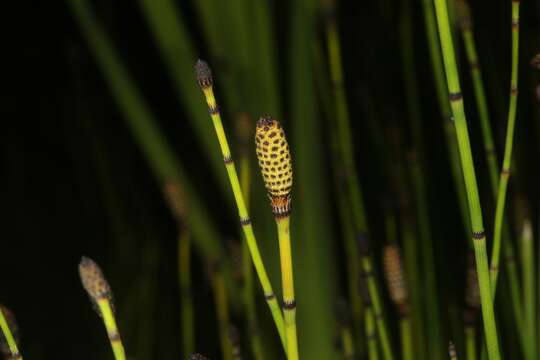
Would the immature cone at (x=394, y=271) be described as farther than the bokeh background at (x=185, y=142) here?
No

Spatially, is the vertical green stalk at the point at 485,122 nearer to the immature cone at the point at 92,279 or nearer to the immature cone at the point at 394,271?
the immature cone at the point at 394,271

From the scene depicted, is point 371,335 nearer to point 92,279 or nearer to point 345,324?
point 345,324

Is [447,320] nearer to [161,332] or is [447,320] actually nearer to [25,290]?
[161,332]

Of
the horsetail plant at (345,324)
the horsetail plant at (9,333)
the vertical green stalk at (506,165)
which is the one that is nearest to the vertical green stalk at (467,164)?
the vertical green stalk at (506,165)

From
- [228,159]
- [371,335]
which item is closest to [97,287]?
[228,159]

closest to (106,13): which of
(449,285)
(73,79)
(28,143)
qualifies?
(73,79)

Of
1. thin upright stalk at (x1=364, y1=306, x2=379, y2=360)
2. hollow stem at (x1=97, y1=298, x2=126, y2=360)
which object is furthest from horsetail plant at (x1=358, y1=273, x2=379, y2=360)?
hollow stem at (x1=97, y1=298, x2=126, y2=360)

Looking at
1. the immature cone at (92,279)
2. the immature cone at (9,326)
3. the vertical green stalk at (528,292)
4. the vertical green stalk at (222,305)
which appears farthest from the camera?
the vertical green stalk at (222,305)

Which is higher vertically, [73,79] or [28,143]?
[73,79]
